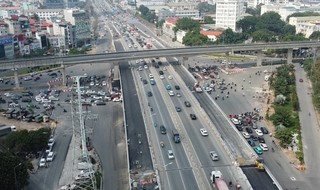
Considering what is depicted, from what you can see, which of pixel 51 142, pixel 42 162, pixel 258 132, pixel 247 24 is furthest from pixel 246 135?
pixel 247 24

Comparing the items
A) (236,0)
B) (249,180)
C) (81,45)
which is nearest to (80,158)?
(249,180)

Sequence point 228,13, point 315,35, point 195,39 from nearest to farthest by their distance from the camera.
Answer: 1. point 315,35
2. point 195,39
3. point 228,13

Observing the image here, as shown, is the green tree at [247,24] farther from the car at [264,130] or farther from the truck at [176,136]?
the truck at [176,136]

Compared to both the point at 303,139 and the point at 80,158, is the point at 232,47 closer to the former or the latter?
the point at 303,139

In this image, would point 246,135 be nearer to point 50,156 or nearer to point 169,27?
point 50,156

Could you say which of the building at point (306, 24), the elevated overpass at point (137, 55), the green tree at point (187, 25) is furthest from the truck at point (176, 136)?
the building at point (306, 24)

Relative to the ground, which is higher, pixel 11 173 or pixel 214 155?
pixel 11 173

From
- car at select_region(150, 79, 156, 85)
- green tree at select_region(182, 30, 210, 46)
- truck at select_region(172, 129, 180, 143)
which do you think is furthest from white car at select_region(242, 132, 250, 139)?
green tree at select_region(182, 30, 210, 46)
